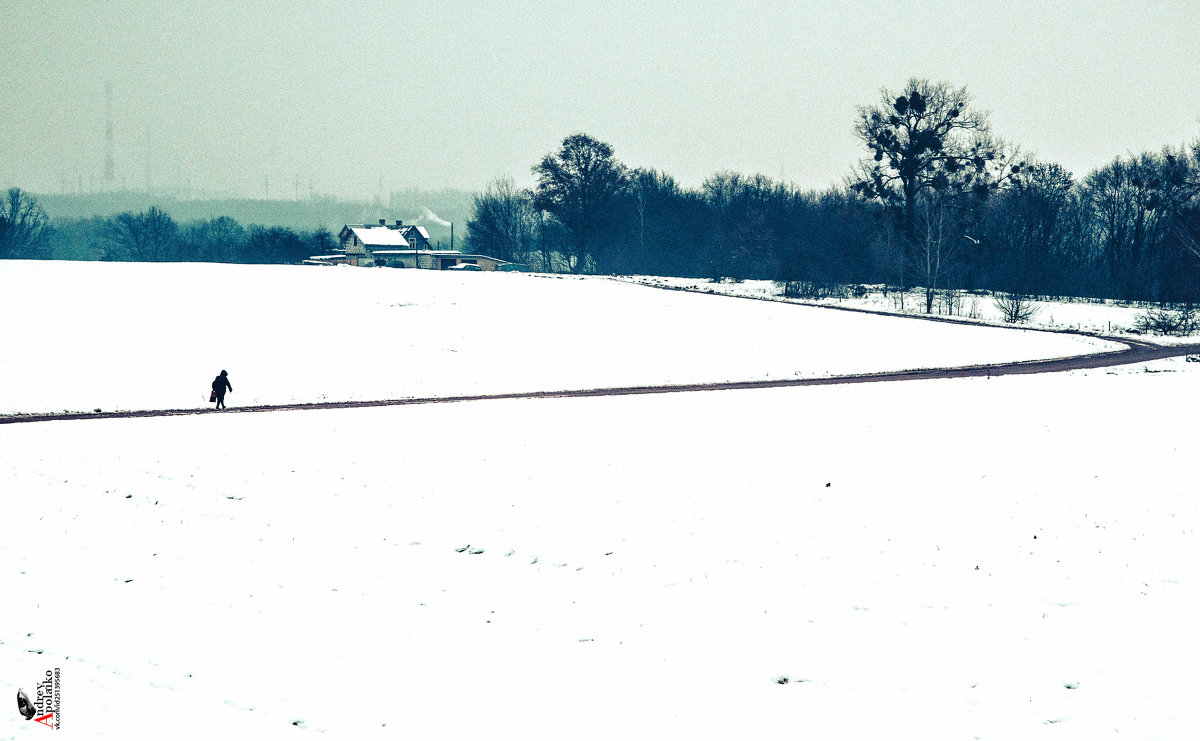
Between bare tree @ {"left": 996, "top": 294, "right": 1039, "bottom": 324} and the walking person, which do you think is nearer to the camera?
the walking person

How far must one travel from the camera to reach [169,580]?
12.1 meters

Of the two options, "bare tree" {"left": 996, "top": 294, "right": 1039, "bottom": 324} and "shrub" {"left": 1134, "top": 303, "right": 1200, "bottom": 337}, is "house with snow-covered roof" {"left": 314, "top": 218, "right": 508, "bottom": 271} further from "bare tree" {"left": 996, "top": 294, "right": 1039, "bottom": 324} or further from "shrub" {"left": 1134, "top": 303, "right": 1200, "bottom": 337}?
"shrub" {"left": 1134, "top": 303, "right": 1200, "bottom": 337}

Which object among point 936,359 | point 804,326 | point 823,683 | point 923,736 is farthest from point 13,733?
point 804,326

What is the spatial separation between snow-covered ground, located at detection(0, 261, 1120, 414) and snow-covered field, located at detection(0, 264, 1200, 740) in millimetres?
9399

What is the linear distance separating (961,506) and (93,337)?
41.3 meters

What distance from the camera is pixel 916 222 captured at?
72.6m

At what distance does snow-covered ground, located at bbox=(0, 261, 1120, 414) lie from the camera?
109 feet

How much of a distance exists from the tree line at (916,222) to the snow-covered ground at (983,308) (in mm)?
1837

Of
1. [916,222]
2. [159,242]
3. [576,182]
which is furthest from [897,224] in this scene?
[159,242]

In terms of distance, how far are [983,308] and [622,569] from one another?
2433 inches
